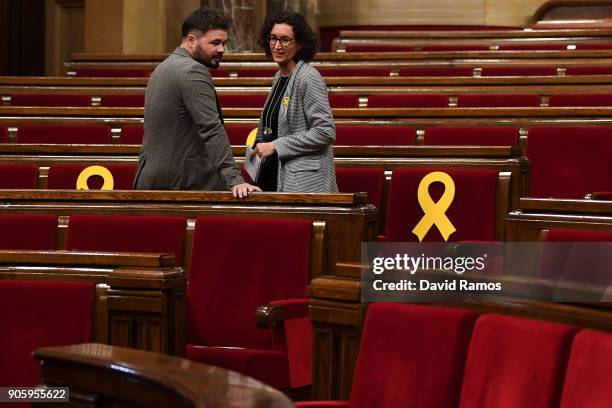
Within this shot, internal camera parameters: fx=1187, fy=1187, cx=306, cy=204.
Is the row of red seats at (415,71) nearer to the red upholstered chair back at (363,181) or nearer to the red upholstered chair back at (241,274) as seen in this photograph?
the red upholstered chair back at (363,181)

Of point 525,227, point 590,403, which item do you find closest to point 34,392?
point 590,403

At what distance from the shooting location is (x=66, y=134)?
12.7ft

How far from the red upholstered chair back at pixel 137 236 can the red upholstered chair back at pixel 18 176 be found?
2.67 feet

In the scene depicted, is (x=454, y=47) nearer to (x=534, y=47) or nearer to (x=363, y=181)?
(x=534, y=47)

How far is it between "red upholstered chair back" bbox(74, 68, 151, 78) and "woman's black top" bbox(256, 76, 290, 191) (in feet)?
9.21

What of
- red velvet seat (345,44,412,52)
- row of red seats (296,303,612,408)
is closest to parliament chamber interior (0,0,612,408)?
row of red seats (296,303,612,408)

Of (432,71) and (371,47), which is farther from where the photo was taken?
(371,47)

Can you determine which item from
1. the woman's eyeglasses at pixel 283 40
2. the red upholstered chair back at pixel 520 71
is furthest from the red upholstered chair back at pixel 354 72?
the woman's eyeglasses at pixel 283 40

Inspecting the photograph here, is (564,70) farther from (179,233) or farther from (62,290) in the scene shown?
(62,290)

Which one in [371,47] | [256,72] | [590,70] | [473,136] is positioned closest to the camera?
[473,136]

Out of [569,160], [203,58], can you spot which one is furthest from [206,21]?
[569,160]

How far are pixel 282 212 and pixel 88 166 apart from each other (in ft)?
2.99

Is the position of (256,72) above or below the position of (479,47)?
below

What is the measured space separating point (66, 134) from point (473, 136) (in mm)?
1352
